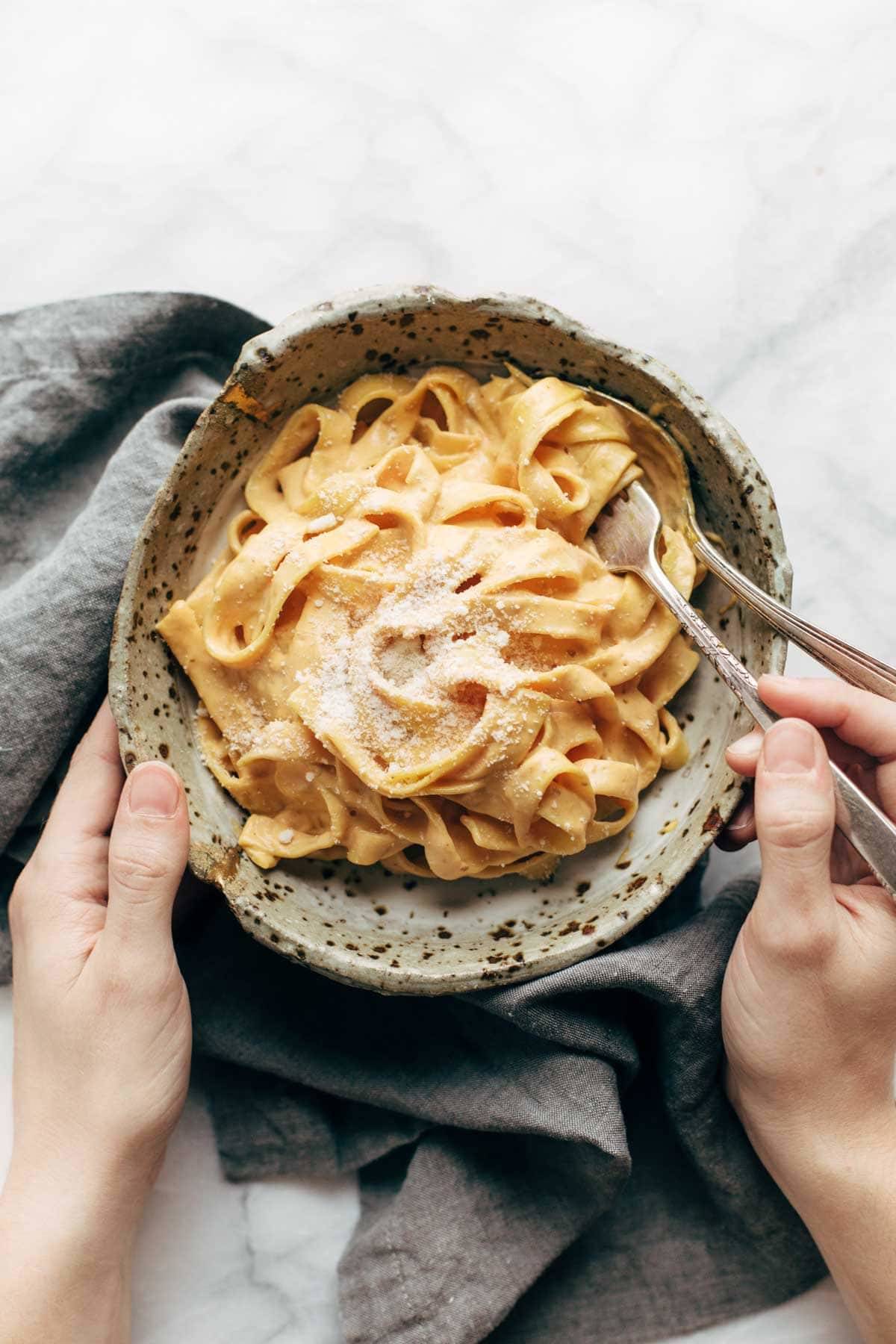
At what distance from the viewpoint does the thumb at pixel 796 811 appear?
212 centimetres

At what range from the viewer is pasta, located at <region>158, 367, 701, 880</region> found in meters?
2.29

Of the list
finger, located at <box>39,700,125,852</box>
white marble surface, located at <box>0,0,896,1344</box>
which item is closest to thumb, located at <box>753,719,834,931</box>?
white marble surface, located at <box>0,0,896,1344</box>

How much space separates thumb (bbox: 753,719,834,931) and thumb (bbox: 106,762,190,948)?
1136 millimetres

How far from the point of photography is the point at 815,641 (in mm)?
2250

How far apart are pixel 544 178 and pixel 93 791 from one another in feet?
6.39

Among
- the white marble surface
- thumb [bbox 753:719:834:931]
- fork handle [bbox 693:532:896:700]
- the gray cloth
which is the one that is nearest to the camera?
thumb [bbox 753:719:834:931]

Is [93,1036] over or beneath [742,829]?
beneath

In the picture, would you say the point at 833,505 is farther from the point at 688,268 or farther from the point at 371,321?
the point at 371,321

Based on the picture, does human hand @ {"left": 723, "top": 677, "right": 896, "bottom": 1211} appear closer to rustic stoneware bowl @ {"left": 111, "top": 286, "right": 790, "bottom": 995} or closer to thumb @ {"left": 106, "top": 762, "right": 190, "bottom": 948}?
rustic stoneware bowl @ {"left": 111, "top": 286, "right": 790, "bottom": 995}

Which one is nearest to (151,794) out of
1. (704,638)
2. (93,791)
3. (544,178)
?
(93,791)

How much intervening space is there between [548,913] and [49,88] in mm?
2529

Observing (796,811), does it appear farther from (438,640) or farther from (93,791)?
(93,791)

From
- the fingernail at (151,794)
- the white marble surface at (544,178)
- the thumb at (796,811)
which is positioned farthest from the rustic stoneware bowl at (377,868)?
the white marble surface at (544,178)

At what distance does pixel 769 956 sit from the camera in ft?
7.54
